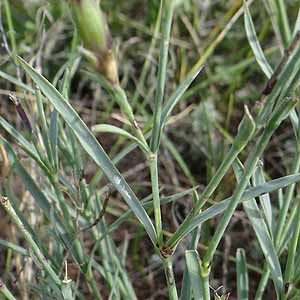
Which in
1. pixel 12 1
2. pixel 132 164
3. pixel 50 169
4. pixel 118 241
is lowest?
pixel 118 241

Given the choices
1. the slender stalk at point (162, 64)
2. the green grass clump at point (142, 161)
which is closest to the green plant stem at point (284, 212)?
the green grass clump at point (142, 161)

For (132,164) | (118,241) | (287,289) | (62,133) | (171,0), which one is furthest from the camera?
(132,164)

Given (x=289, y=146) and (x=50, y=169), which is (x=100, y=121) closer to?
(x=289, y=146)

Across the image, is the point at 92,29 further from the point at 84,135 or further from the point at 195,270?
the point at 195,270

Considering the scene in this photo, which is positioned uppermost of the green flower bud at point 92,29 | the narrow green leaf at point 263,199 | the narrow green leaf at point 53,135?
the green flower bud at point 92,29

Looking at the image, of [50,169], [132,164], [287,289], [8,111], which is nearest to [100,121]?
[132,164]

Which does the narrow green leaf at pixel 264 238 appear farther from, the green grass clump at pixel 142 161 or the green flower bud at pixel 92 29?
the green flower bud at pixel 92 29

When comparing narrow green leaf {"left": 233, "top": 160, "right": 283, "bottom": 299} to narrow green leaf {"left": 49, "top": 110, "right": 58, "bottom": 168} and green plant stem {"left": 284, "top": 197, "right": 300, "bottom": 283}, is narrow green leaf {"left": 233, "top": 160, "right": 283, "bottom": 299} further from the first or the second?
narrow green leaf {"left": 49, "top": 110, "right": 58, "bottom": 168}
